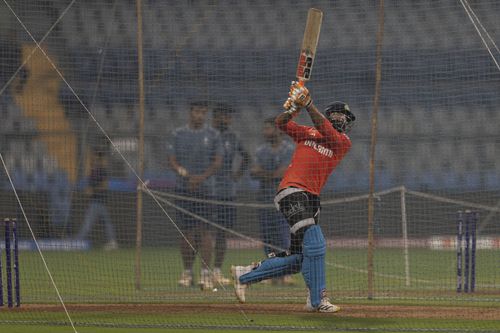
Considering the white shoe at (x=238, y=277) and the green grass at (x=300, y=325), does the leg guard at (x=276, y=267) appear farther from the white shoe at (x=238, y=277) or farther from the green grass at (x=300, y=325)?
the green grass at (x=300, y=325)

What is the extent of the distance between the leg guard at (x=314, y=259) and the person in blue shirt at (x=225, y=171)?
3.85 meters

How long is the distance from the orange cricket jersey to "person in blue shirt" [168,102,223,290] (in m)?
3.74

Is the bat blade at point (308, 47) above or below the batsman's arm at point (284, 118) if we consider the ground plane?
above

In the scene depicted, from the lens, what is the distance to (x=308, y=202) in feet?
34.8

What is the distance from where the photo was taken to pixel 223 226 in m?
15.1

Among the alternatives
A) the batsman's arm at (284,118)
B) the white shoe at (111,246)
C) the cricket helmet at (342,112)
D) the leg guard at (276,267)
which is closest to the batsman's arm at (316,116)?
the batsman's arm at (284,118)

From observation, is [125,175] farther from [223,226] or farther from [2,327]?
[2,327]

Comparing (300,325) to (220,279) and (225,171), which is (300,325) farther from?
(225,171)

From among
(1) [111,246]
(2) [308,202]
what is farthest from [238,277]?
(1) [111,246]

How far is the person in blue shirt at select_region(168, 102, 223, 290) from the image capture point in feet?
47.2

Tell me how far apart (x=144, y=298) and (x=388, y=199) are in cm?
835

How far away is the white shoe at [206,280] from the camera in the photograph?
536 inches


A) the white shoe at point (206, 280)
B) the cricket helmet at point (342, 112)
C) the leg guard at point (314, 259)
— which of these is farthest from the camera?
the white shoe at point (206, 280)

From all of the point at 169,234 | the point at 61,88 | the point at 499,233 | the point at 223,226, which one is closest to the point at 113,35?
the point at 61,88
